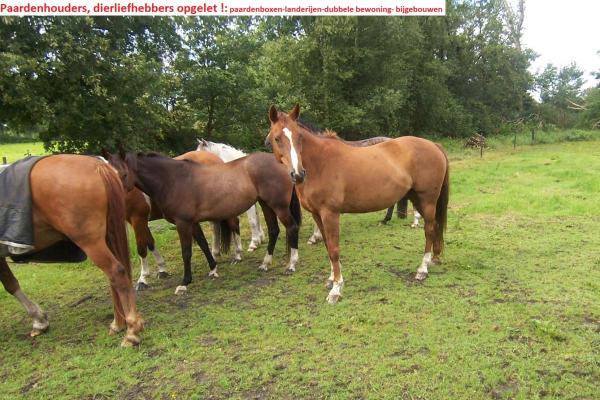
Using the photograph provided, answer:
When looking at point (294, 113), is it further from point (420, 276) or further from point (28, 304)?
point (28, 304)

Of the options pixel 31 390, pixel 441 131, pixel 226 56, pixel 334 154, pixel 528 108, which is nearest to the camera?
pixel 31 390

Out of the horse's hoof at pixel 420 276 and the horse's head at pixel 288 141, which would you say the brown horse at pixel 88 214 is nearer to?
the horse's head at pixel 288 141

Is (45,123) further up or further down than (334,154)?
further up

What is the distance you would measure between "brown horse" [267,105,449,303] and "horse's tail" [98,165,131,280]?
4.65ft

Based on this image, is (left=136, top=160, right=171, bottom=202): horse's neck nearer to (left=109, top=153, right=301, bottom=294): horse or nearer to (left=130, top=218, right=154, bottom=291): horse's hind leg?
(left=109, top=153, right=301, bottom=294): horse

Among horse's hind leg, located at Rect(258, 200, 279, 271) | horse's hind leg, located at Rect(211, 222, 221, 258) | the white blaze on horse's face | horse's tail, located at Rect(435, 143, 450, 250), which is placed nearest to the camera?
the white blaze on horse's face

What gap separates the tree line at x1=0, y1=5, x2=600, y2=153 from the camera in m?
8.17

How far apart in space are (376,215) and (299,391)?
563 centimetres

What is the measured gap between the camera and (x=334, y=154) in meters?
4.10

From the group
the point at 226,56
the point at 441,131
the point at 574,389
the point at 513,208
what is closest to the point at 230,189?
the point at 574,389

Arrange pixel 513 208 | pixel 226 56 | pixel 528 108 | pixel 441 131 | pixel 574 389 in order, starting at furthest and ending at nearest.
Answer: pixel 528 108
pixel 441 131
pixel 226 56
pixel 513 208
pixel 574 389

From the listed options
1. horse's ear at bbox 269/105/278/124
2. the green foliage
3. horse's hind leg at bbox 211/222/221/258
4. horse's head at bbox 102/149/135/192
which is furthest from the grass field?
the green foliage

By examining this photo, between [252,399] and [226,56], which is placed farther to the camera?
[226,56]

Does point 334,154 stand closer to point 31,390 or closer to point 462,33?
point 31,390
